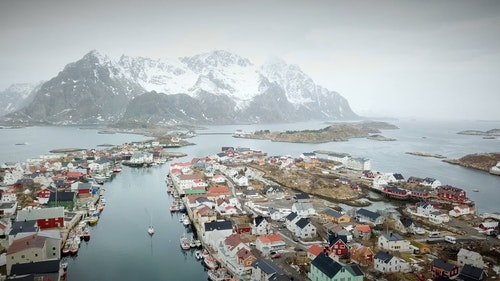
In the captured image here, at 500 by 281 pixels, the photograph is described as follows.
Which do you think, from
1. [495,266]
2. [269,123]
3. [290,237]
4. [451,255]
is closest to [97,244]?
[290,237]

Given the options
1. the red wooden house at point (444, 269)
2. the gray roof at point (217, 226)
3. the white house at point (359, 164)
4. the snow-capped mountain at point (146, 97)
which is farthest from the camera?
the snow-capped mountain at point (146, 97)

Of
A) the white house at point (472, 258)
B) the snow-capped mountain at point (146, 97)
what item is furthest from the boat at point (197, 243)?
the snow-capped mountain at point (146, 97)

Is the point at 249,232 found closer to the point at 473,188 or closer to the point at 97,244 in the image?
the point at 97,244

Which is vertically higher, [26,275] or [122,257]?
[26,275]

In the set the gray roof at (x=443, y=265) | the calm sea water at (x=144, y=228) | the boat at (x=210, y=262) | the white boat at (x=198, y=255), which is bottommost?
the calm sea water at (x=144, y=228)

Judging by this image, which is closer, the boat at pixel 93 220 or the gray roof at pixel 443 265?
the gray roof at pixel 443 265

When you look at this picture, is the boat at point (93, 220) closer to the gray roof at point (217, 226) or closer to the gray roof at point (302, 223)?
the gray roof at point (217, 226)
